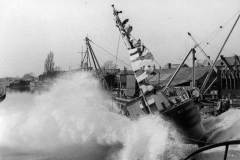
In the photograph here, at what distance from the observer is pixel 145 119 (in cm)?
2697

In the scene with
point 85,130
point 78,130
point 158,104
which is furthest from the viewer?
point 78,130

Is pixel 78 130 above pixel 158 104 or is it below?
below

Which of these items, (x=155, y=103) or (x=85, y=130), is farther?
(x=85, y=130)

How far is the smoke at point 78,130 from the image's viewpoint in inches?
1030

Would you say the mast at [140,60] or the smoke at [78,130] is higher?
the mast at [140,60]

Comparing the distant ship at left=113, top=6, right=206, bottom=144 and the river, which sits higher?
the distant ship at left=113, top=6, right=206, bottom=144

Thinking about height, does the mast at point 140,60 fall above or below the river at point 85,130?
above

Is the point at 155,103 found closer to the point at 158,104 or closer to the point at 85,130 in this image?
the point at 158,104

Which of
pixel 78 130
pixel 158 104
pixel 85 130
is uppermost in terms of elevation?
pixel 158 104

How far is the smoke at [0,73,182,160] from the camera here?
26.2m

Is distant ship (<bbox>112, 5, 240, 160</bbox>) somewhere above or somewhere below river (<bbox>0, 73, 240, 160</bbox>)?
above

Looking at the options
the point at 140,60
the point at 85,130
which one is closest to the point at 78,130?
the point at 85,130

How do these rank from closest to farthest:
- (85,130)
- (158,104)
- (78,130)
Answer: (158,104), (85,130), (78,130)

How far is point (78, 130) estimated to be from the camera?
31922 millimetres
